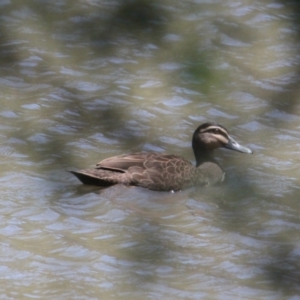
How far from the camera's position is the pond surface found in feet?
24.1

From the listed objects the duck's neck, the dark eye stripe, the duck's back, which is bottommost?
the duck's neck

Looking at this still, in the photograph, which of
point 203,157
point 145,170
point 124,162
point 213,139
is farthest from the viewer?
point 203,157

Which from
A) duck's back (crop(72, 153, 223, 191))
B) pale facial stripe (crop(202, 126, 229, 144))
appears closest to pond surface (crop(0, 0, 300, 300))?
duck's back (crop(72, 153, 223, 191))

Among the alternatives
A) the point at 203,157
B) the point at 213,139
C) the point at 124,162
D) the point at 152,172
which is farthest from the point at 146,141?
the point at 124,162

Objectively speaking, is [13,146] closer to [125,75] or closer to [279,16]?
[125,75]

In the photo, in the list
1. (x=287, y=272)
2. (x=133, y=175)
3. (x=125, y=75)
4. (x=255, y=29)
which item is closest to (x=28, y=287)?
(x=287, y=272)

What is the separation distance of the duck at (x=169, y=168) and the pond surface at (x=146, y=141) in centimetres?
11

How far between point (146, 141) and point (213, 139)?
0.74 meters

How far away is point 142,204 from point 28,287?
2096mm

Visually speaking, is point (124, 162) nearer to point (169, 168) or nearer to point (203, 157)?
point (169, 168)

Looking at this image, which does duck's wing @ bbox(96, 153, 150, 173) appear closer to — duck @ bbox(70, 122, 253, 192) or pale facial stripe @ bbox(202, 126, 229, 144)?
duck @ bbox(70, 122, 253, 192)

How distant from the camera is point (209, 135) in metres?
9.80

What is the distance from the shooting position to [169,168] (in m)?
9.34

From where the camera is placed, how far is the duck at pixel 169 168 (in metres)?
9.06
